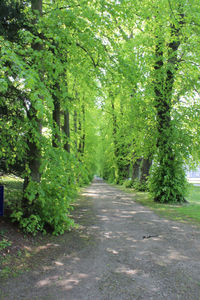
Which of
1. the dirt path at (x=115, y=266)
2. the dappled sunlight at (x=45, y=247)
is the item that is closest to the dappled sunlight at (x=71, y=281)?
the dirt path at (x=115, y=266)

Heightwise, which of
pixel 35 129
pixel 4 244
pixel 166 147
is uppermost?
pixel 166 147

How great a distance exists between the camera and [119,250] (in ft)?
18.5

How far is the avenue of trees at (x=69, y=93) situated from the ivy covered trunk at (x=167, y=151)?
0.18 ft

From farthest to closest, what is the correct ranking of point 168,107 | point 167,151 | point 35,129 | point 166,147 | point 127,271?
1. point 168,107
2. point 167,151
3. point 166,147
4. point 35,129
5. point 127,271

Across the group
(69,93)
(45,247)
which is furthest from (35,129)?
(69,93)

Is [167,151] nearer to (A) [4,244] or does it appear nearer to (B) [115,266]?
(B) [115,266]

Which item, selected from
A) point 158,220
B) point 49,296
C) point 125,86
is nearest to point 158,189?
point 158,220

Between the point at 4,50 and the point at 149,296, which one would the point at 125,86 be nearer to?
the point at 4,50

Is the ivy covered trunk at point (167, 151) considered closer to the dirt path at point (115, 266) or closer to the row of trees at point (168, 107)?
the row of trees at point (168, 107)

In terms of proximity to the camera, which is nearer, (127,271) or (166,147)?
(127,271)

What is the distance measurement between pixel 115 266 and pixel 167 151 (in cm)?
949

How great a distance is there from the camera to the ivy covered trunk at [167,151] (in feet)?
42.4

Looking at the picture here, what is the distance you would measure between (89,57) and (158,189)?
793 centimetres

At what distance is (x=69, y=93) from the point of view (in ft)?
32.5
